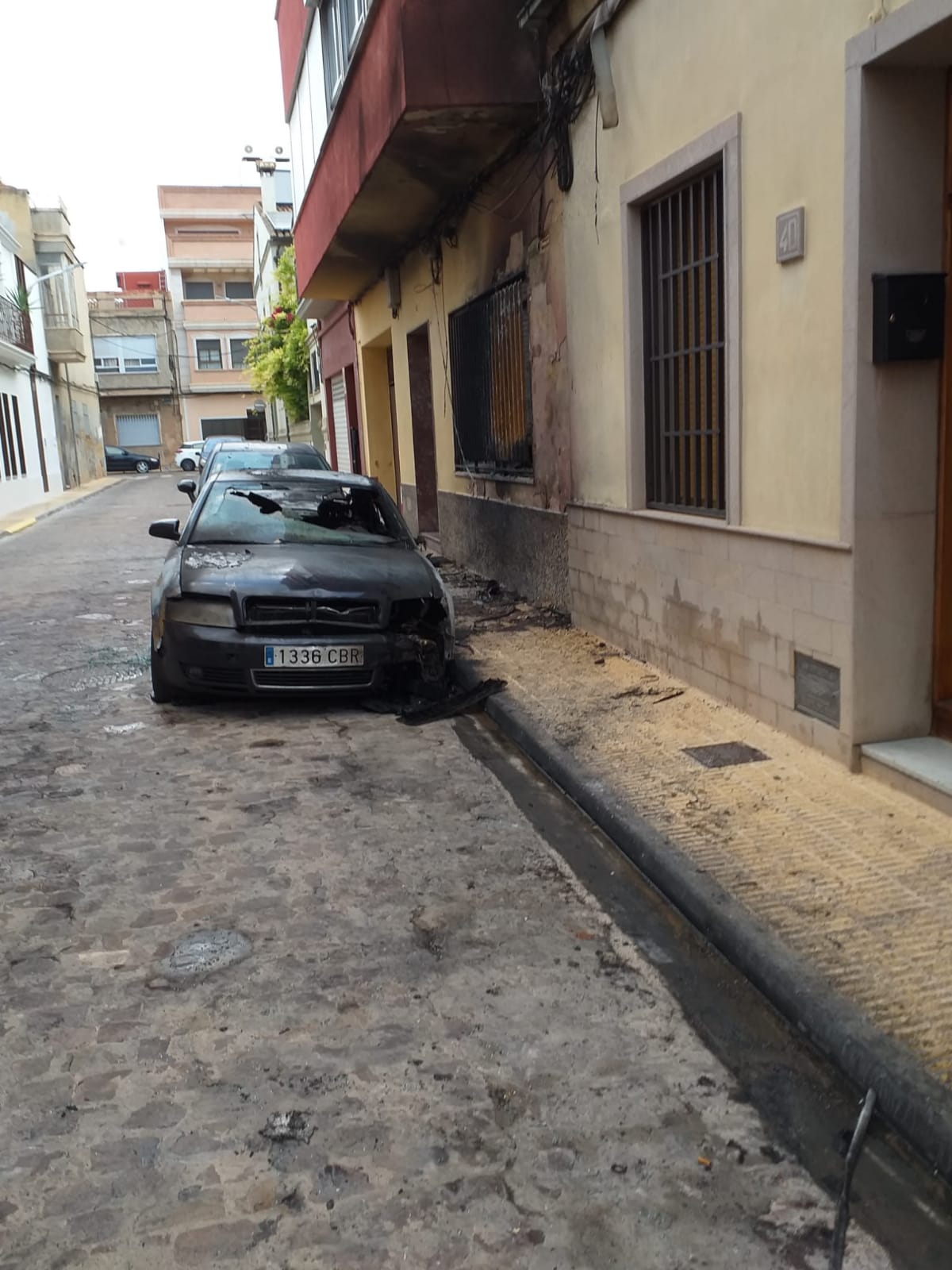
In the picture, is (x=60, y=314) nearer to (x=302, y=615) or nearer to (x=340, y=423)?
(x=340, y=423)

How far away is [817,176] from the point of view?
4.72 meters

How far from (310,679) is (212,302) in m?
57.4

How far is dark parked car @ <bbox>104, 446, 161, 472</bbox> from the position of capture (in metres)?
54.4

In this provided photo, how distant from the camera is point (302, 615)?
6500 mm

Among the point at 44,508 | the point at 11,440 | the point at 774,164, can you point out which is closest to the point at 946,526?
the point at 774,164

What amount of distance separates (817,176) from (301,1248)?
4578mm

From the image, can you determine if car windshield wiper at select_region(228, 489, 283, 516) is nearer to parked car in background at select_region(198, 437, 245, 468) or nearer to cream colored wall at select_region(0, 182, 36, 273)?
parked car in background at select_region(198, 437, 245, 468)

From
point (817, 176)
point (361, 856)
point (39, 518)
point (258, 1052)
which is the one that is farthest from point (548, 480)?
point (39, 518)

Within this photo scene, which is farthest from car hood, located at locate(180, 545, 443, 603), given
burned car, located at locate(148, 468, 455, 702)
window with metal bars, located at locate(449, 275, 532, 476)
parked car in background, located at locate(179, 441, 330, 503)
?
parked car in background, located at locate(179, 441, 330, 503)

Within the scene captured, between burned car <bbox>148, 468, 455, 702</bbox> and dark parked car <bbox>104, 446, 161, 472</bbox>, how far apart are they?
50.1 meters

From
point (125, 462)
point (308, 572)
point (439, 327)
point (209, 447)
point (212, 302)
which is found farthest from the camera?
point (212, 302)

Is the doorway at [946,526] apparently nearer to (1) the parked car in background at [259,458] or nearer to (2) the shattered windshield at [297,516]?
(2) the shattered windshield at [297,516]

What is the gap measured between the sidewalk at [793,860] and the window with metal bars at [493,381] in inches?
160

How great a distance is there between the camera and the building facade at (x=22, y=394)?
29266 millimetres
